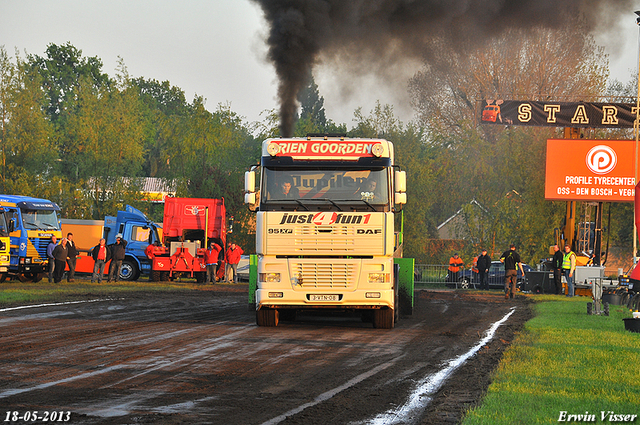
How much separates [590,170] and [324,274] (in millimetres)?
22102

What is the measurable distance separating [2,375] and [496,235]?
114 ft

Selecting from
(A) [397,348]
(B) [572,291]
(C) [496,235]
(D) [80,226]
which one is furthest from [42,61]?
(A) [397,348]

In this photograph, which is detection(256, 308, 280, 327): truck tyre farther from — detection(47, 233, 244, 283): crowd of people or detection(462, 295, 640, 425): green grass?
detection(47, 233, 244, 283): crowd of people

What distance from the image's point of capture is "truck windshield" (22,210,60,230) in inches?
1215

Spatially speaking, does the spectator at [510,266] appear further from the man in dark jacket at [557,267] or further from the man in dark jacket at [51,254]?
the man in dark jacket at [51,254]

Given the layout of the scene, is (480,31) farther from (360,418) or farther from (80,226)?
(80,226)

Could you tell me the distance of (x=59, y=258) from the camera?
29500mm

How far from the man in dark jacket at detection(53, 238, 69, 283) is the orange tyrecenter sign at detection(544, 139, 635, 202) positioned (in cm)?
2003

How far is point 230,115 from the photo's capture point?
47.1 meters

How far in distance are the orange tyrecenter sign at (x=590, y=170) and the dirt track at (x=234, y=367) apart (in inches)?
669

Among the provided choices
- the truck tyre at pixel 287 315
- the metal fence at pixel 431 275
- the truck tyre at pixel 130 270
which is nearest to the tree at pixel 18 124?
the truck tyre at pixel 130 270

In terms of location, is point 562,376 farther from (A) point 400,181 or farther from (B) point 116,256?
(B) point 116,256

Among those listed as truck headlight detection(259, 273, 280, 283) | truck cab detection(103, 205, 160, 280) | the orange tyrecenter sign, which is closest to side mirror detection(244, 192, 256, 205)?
truck headlight detection(259, 273, 280, 283)

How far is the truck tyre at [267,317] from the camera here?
1487 cm
